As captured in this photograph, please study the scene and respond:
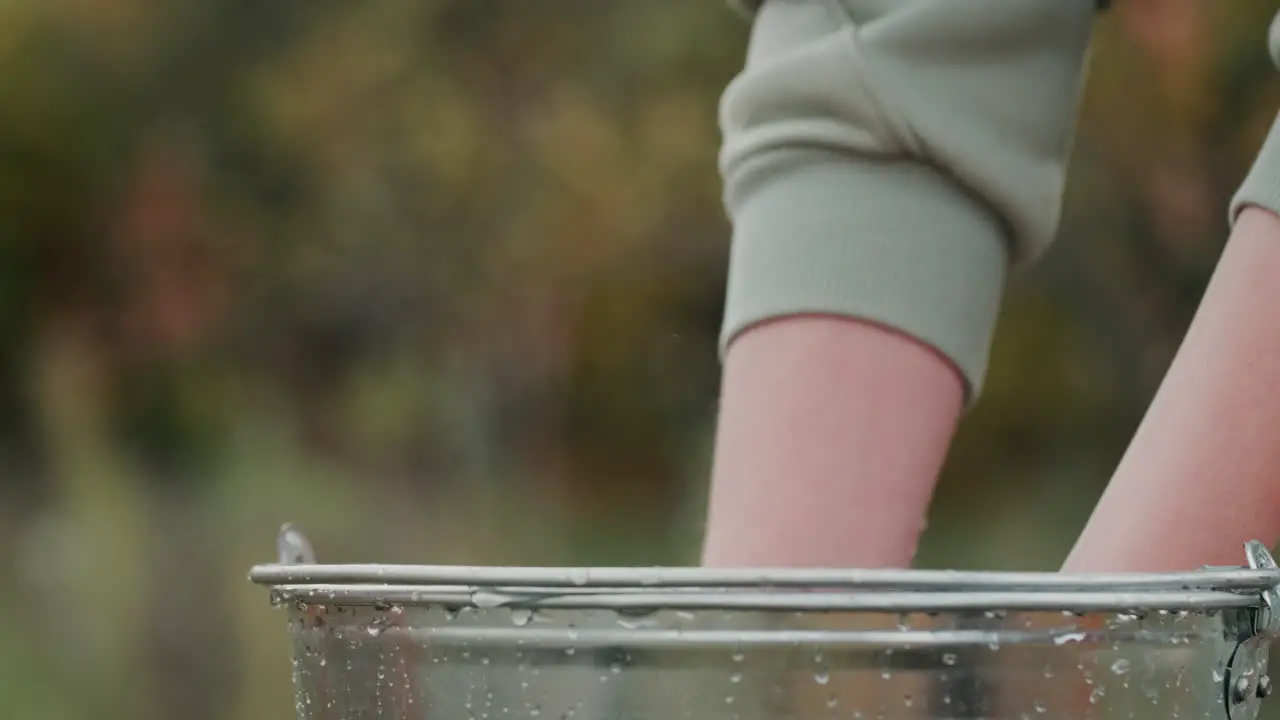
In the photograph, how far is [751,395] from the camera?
30 centimetres

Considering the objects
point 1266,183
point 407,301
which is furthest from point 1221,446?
point 407,301

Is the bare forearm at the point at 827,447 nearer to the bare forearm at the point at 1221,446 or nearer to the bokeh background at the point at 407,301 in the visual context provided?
the bare forearm at the point at 1221,446

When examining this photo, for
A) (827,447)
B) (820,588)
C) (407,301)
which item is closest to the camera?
(820,588)

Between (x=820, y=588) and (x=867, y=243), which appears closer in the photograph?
(x=820, y=588)

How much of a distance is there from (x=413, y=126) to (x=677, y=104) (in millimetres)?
135

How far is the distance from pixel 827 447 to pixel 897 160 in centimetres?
8

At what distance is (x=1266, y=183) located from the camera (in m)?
0.31

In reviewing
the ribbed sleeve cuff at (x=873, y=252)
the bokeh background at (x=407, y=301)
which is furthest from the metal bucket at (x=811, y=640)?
the bokeh background at (x=407, y=301)

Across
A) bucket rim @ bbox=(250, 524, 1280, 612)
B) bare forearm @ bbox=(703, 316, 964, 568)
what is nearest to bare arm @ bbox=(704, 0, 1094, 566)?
bare forearm @ bbox=(703, 316, 964, 568)

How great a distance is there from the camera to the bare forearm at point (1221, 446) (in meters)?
0.29

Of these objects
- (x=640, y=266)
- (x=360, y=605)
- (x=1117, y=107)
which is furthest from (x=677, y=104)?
(x=360, y=605)

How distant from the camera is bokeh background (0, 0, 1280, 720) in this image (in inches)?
23.0

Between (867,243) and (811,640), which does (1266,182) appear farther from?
(811,640)

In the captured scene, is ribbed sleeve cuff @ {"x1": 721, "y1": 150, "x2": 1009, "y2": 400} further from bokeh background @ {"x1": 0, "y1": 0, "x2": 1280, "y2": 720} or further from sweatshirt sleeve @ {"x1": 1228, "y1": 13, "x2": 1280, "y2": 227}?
bokeh background @ {"x1": 0, "y1": 0, "x2": 1280, "y2": 720}
